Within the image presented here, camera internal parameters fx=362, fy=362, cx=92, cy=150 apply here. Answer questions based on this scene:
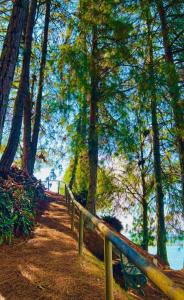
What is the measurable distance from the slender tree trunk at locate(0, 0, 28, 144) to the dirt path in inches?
126

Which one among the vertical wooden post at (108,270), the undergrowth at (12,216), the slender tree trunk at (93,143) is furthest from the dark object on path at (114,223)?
the vertical wooden post at (108,270)

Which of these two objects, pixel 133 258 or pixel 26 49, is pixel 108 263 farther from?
pixel 26 49

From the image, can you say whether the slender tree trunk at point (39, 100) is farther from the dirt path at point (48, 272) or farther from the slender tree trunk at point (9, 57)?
the dirt path at point (48, 272)

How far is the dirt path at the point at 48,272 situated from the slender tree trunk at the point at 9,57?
3194 millimetres

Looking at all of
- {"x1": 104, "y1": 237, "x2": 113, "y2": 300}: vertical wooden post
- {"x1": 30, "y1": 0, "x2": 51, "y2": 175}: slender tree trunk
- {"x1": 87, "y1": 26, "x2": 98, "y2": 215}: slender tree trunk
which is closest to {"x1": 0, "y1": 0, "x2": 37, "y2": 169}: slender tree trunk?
{"x1": 87, "y1": 26, "x2": 98, "y2": 215}: slender tree trunk

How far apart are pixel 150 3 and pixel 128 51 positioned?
2.04m

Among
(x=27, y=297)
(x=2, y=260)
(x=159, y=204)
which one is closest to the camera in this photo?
(x=27, y=297)

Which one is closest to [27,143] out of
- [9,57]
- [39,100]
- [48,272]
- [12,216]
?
[39,100]

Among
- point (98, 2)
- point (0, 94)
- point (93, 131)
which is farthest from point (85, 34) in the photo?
point (0, 94)

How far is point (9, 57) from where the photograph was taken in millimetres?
8609

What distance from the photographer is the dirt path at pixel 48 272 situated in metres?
4.54

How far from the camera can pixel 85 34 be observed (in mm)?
12023

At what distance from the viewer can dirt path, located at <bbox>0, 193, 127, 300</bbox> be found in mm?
4539

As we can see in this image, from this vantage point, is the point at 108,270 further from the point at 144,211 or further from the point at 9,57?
the point at 144,211
